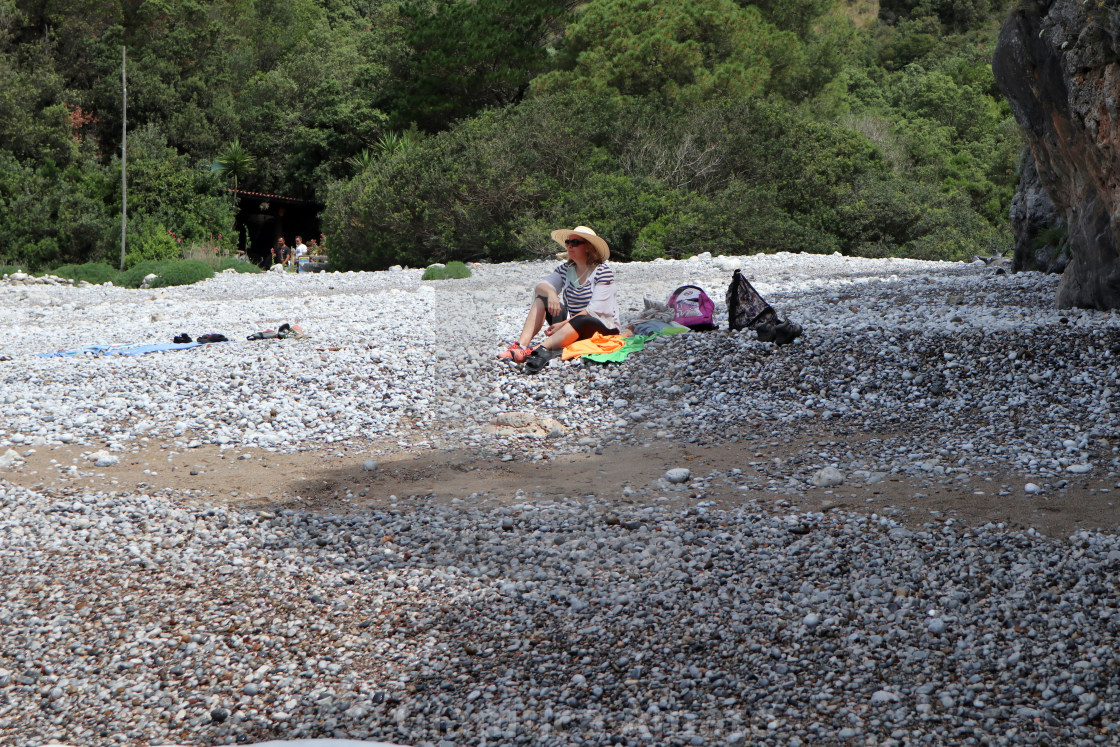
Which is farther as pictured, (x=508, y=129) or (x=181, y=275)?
(x=508, y=129)

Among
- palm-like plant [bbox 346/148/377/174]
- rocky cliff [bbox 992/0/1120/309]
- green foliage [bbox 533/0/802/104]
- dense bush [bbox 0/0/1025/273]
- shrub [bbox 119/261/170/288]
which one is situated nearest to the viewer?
rocky cliff [bbox 992/0/1120/309]

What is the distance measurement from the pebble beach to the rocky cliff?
2.15 feet

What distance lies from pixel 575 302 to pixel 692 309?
1.05 m

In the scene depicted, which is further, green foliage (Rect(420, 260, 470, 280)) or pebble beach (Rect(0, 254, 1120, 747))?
green foliage (Rect(420, 260, 470, 280))

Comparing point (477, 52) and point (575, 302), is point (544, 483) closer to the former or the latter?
point (575, 302)

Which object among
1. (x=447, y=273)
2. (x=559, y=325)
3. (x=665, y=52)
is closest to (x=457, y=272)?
(x=447, y=273)

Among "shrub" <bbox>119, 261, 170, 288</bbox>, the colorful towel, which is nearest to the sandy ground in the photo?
the colorful towel

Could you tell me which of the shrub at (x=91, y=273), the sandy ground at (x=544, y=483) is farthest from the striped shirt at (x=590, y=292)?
the shrub at (x=91, y=273)

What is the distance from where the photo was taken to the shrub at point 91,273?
1817cm

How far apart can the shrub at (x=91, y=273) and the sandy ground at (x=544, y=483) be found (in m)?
14.1

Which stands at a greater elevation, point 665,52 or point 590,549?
point 665,52

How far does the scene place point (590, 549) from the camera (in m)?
3.87

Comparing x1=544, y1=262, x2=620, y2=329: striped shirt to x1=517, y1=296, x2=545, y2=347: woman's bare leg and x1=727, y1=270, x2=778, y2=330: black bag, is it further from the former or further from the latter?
x1=727, y1=270, x2=778, y2=330: black bag

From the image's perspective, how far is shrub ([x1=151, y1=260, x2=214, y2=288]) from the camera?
1630cm
